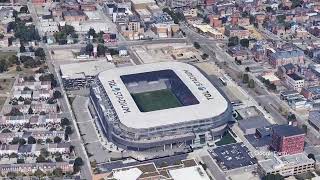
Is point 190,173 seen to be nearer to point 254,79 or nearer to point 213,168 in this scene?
point 213,168

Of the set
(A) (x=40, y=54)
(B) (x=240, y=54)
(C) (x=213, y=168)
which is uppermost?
(A) (x=40, y=54)

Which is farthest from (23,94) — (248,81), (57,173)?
(248,81)

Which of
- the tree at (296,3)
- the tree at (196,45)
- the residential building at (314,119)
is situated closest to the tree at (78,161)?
the residential building at (314,119)

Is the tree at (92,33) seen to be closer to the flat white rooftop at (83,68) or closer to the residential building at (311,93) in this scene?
the flat white rooftop at (83,68)

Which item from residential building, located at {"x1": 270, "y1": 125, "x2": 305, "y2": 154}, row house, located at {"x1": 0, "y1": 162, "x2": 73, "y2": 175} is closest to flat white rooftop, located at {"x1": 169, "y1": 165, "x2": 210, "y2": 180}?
residential building, located at {"x1": 270, "y1": 125, "x2": 305, "y2": 154}

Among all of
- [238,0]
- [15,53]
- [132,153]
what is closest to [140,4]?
[238,0]

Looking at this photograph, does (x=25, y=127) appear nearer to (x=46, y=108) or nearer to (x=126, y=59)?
(x=46, y=108)
